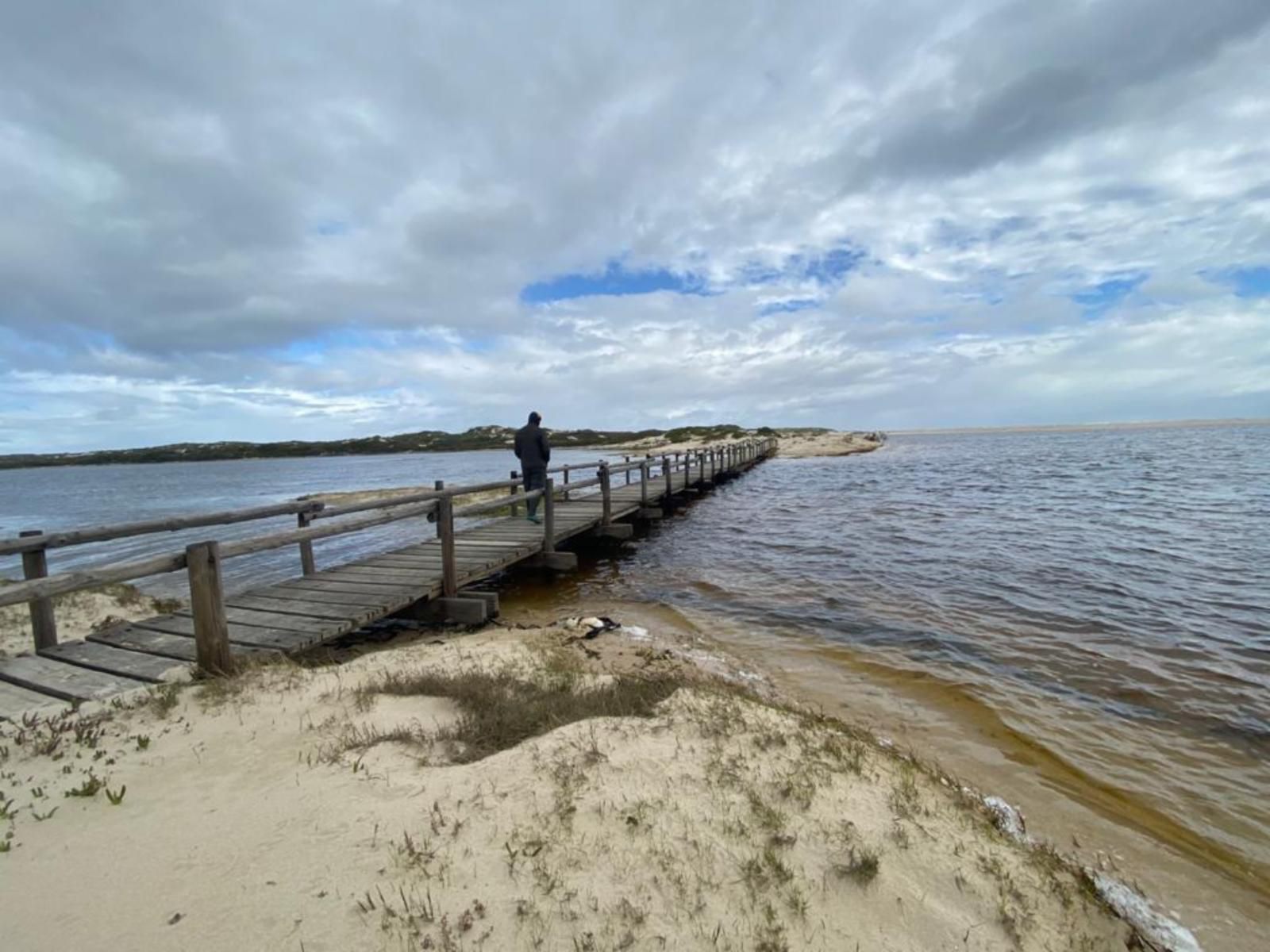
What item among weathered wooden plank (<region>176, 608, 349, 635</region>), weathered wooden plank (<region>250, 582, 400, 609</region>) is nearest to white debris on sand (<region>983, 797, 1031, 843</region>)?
weathered wooden plank (<region>176, 608, 349, 635</region>)

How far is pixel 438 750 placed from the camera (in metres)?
3.68

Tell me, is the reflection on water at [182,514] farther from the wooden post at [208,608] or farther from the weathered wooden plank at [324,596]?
the wooden post at [208,608]

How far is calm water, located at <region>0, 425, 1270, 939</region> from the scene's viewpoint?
15.0 ft

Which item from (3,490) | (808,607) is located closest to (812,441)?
(808,607)

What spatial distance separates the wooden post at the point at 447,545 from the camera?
765cm

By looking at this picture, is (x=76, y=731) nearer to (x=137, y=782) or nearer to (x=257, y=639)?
(x=137, y=782)

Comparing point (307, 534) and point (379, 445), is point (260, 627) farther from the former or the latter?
point (379, 445)

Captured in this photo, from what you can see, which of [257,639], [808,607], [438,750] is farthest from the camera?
[808,607]

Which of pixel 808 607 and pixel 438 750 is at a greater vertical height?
pixel 438 750

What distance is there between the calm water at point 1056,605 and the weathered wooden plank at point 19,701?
269 inches

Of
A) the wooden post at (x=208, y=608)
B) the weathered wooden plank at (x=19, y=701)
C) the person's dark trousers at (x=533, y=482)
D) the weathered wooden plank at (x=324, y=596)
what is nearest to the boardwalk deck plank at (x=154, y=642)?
the wooden post at (x=208, y=608)

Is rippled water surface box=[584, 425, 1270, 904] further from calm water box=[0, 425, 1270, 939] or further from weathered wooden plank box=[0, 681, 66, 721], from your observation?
weathered wooden plank box=[0, 681, 66, 721]

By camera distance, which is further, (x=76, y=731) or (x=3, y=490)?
(x=3, y=490)

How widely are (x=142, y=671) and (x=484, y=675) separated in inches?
109
